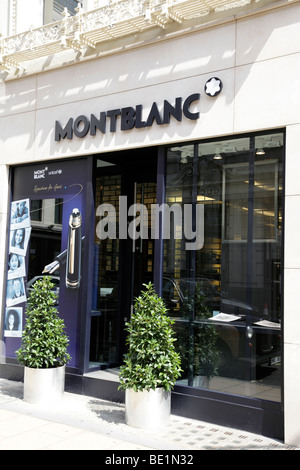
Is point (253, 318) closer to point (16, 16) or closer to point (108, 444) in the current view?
point (108, 444)

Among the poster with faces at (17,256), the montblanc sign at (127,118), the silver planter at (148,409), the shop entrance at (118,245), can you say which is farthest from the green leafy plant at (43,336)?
the montblanc sign at (127,118)

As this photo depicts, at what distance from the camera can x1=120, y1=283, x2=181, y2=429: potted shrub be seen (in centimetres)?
589

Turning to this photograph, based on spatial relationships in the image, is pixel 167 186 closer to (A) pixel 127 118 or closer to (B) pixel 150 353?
(A) pixel 127 118

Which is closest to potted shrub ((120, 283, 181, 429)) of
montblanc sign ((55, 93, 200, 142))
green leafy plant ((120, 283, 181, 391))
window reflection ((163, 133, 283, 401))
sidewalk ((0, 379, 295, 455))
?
green leafy plant ((120, 283, 181, 391))

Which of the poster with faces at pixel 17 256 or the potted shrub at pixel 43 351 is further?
the poster with faces at pixel 17 256

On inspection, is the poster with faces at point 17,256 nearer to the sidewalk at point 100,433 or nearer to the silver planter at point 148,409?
the sidewalk at point 100,433

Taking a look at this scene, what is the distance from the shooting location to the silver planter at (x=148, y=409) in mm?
5895

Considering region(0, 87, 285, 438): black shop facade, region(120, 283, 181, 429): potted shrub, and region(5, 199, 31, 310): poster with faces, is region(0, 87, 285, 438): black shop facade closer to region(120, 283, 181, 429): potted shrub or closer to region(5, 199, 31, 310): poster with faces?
region(5, 199, 31, 310): poster with faces

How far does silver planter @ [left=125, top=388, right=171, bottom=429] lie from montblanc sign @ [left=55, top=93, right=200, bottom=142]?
3562mm

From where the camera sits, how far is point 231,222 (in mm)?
6539

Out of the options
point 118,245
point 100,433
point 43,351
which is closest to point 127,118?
point 118,245

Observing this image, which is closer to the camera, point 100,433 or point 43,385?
point 100,433

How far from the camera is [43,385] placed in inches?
276

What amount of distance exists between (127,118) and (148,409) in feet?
13.2
